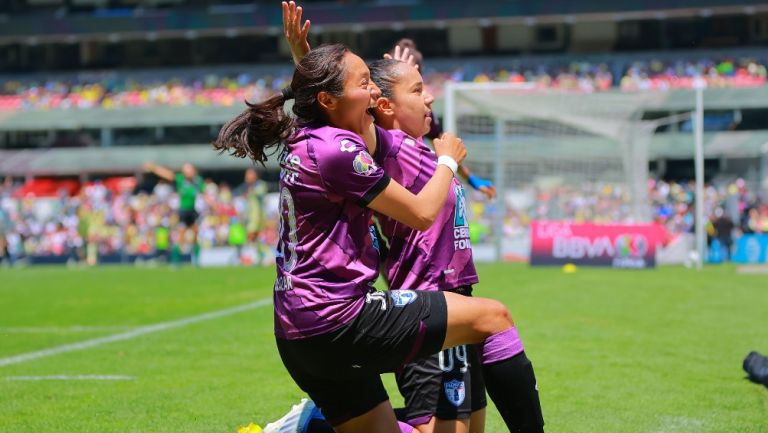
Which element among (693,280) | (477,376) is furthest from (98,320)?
(693,280)

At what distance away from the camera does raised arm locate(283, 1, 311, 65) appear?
454 cm

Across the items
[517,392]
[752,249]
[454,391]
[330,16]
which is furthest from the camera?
[330,16]

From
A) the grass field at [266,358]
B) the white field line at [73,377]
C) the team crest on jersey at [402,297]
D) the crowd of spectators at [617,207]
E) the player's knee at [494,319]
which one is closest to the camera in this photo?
the team crest on jersey at [402,297]

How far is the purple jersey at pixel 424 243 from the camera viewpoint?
4359mm

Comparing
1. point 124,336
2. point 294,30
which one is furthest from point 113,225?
point 294,30

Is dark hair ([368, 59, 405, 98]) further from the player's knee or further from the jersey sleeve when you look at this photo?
the player's knee

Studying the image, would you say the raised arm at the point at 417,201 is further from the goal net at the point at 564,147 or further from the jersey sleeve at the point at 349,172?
the goal net at the point at 564,147

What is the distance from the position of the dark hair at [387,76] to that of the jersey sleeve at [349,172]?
0.90 meters

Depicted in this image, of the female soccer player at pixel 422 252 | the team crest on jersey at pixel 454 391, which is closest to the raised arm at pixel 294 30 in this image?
the female soccer player at pixel 422 252

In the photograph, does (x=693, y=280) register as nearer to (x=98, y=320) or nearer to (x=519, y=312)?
(x=519, y=312)

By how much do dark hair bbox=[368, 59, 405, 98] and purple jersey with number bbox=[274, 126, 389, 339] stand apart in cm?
81

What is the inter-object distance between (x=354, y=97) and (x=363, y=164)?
315 mm

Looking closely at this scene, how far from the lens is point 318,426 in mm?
4453

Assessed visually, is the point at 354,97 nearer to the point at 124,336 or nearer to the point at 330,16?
the point at 124,336
